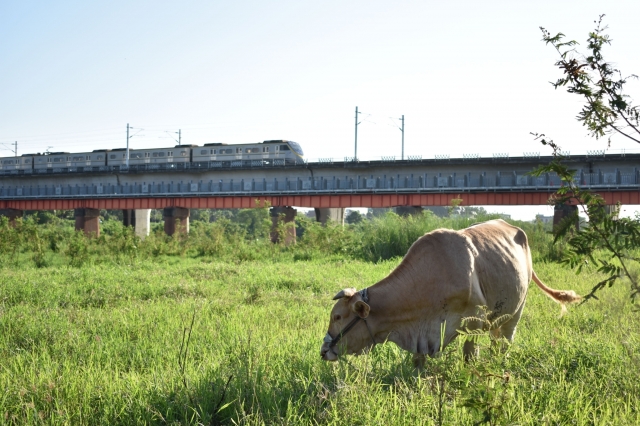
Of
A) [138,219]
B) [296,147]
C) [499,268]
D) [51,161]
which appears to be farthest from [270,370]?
[51,161]

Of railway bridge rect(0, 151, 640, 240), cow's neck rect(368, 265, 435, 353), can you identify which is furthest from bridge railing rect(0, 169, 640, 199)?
cow's neck rect(368, 265, 435, 353)

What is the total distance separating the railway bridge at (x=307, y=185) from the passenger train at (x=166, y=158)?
0.81 m

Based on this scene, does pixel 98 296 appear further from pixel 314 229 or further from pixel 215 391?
pixel 314 229

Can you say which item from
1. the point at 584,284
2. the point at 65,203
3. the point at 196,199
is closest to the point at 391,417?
the point at 584,284

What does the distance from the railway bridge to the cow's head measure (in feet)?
97.3

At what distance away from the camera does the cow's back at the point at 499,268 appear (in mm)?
5624

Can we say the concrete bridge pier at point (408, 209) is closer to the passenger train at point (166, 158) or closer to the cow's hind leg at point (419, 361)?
the passenger train at point (166, 158)

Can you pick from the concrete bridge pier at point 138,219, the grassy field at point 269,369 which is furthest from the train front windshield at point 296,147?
the grassy field at point 269,369

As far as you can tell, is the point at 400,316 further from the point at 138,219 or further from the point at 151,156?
the point at 138,219

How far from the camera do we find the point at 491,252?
19.1ft

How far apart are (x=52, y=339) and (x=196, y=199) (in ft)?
132

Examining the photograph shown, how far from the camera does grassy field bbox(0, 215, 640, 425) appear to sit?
4.17 metres

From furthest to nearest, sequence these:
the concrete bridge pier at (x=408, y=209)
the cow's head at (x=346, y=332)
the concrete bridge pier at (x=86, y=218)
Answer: the concrete bridge pier at (x=86, y=218)
the concrete bridge pier at (x=408, y=209)
the cow's head at (x=346, y=332)

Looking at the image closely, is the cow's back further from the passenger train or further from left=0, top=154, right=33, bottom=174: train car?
left=0, top=154, right=33, bottom=174: train car
